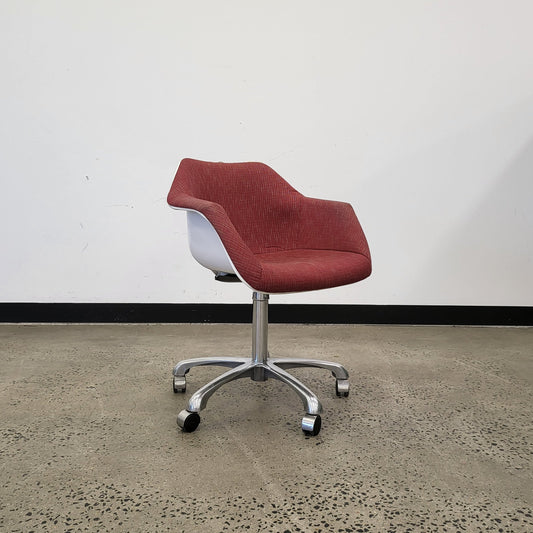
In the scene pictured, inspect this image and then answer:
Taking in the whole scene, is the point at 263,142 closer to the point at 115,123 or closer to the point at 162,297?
the point at 115,123

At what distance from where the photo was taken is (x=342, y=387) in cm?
190

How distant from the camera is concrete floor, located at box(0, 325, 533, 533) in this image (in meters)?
1.17

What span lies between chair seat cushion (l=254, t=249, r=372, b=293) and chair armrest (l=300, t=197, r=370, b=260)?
0.04 metres

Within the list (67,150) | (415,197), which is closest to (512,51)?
(415,197)

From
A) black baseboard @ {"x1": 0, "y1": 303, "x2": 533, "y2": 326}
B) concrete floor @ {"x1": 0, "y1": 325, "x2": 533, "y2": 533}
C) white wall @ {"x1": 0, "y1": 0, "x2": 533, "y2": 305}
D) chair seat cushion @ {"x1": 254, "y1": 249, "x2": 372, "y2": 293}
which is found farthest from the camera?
black baseboard @ {"x1": 0, "y1": 303, "x2": 533, "y2": 326}

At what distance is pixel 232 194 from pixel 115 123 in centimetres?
124

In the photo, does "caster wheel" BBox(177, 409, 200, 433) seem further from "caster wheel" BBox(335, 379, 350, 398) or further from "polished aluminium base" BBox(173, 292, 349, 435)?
"caster wheel" BBox(335, 379, 350, 398)

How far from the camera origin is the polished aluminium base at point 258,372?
159cm

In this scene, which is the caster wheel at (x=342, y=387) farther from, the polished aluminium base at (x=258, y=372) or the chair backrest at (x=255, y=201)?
the chair backrest at (x=255, y=201)

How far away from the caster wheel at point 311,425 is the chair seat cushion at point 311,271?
0.37 meters

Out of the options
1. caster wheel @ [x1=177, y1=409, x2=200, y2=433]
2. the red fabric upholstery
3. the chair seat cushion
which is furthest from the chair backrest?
caster wheel @ [x1=177, y1=409, x2=200, y2=433]

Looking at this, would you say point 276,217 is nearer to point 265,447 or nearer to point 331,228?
point 331,228

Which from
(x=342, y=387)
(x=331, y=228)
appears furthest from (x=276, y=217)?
(x=342, y=387)

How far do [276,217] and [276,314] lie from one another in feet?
3.48
